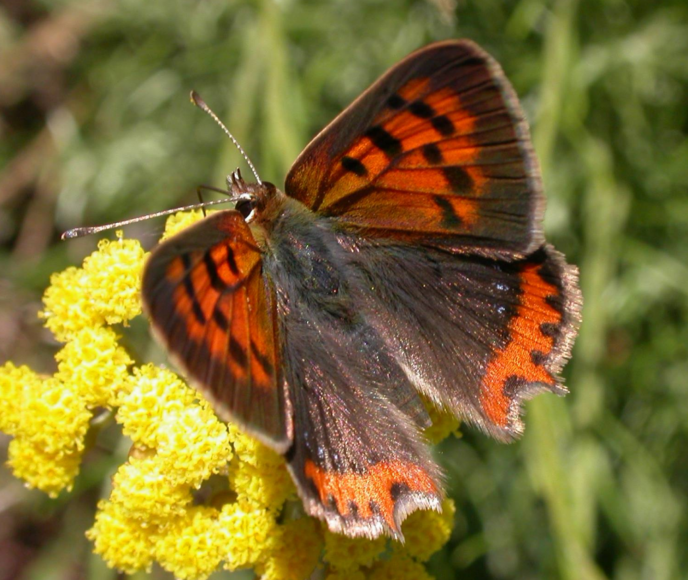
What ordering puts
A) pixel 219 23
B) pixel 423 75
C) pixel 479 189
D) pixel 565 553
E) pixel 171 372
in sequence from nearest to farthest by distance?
pixel 423 75
pixel 479 189
pixel 171 372
pixel 565 553
pixel 219 23

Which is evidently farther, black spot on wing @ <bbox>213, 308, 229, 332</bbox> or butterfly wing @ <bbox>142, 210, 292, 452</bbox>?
black spot on wing @ <bbox>213, 308, 229, 332</bbox>

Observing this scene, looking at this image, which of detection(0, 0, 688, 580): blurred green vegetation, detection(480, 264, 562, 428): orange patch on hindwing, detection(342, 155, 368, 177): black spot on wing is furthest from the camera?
detection(0, 0, 688, 580): blurred green vegetation

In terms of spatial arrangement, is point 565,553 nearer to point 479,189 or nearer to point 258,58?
point 479,189

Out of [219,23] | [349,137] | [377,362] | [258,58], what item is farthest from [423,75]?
[219,23]

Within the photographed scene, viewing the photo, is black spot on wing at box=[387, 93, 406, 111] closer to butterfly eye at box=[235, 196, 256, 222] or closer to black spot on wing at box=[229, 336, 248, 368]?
butterfly eye at box=[235, 196, 256, 222]

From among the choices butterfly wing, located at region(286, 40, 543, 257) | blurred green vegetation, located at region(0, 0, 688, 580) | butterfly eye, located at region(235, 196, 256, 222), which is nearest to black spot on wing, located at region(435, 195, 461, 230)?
butterfly wing, located at region(286, 40, 543, 257)

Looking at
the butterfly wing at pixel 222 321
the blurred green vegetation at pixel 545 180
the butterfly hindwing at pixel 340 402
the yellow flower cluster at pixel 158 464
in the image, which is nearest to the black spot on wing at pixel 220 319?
the butterfly wing at pixel 222 321

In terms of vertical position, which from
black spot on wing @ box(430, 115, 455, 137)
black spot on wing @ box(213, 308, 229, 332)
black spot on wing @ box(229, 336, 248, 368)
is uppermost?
black spot on wing @ box(430, 115, 455, 137)

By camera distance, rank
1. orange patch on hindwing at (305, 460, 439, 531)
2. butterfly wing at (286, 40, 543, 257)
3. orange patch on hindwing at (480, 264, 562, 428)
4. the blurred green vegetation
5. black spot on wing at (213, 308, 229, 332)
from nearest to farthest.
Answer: black spot on wing at (213, 308, 229, 332), orange patch on hindwing at (305, 460, 439, 531), butterfly wing at (286, 40, 543, 257), orange patch on hindwing at (480, 264, 562, 428), the blurred green vegetation
